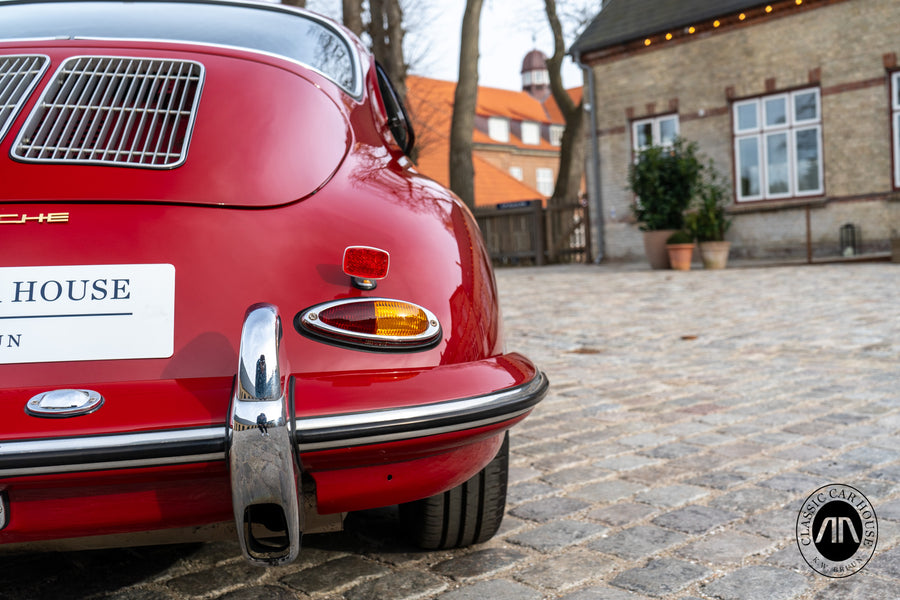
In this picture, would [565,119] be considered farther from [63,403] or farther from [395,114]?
[63,403]

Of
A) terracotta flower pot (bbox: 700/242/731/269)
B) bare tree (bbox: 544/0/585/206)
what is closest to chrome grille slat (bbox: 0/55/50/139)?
terracotta flower pot (bbox: 700/242/731/269)

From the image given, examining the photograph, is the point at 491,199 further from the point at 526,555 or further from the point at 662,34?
the point at 526,555

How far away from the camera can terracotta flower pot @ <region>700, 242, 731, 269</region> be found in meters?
14.7

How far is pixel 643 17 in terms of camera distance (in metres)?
19.4

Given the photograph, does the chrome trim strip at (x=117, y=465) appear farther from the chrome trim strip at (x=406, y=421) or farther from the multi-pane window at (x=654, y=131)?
the multi-pane window at (x=654, y=131)

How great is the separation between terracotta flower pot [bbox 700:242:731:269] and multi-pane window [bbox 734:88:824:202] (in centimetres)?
348

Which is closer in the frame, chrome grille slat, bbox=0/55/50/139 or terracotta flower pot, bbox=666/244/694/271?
chrome grille slat, bbox=0/55/50/139

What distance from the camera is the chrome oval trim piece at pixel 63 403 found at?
4.96 ft

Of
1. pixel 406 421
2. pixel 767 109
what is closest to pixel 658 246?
pixel 767 109

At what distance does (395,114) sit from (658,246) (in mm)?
12751

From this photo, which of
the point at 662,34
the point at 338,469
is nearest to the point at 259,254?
the point at 338,469

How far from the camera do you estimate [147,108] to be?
2043mm

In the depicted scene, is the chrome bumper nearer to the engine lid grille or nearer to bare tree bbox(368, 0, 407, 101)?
the engine lid grille

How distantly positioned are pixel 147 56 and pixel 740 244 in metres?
17.2
